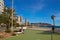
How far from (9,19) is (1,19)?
4187 millimetres

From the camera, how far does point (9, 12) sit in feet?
163

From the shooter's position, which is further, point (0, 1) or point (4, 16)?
point (0, 1)

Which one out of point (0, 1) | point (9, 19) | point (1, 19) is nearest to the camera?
point (1, 19)

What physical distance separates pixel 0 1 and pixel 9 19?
37346 mm

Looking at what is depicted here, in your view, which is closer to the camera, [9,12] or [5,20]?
[5,20]

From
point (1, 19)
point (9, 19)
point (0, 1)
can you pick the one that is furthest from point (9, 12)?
point (0, 1)

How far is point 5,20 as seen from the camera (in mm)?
45625

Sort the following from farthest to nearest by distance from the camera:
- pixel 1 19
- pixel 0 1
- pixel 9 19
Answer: pixel 0 1
pixel 9 19
pixel 1 19

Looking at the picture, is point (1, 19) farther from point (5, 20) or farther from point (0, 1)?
point (0, 1)

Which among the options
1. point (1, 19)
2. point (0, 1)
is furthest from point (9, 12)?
point (0, 1)

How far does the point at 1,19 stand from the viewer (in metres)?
44.4

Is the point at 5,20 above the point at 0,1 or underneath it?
underneath

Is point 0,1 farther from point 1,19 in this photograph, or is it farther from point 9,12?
point 1,19

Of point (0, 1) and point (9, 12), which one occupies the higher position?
point (0, 1)
